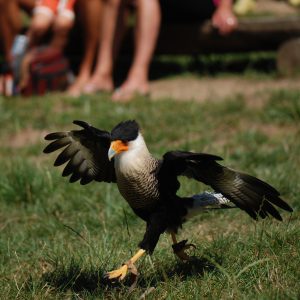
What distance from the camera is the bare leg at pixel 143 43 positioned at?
6.81 meters

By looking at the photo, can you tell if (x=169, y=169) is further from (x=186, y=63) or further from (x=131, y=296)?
(x=186, y=63)

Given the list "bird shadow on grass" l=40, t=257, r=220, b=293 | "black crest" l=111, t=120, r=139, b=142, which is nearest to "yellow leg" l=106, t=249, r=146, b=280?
"bird shadow on grass" l=40, t=257, r=220, b=293

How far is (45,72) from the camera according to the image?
23.2ft

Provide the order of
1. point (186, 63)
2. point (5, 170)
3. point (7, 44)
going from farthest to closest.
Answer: point (186, 63)
point (7, 44)
point (5, 170)

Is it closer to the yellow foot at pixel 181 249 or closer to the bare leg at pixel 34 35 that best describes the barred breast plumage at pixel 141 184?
the yellow foot at pixel 181 249

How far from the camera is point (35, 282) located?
318 centimetres

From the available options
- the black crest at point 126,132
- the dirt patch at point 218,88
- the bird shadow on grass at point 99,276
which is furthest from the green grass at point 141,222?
the black crest at point 126,132

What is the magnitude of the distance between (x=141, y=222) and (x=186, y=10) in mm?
3844

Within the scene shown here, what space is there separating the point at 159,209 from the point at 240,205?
0.34 metres

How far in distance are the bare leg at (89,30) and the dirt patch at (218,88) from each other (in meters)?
0.66

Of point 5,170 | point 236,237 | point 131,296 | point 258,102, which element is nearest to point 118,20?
point 258,102

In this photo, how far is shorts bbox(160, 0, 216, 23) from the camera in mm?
7488

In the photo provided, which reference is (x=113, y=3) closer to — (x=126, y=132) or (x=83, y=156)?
(x=83, y=156)

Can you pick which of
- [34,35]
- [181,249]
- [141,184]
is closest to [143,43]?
[34,35]
